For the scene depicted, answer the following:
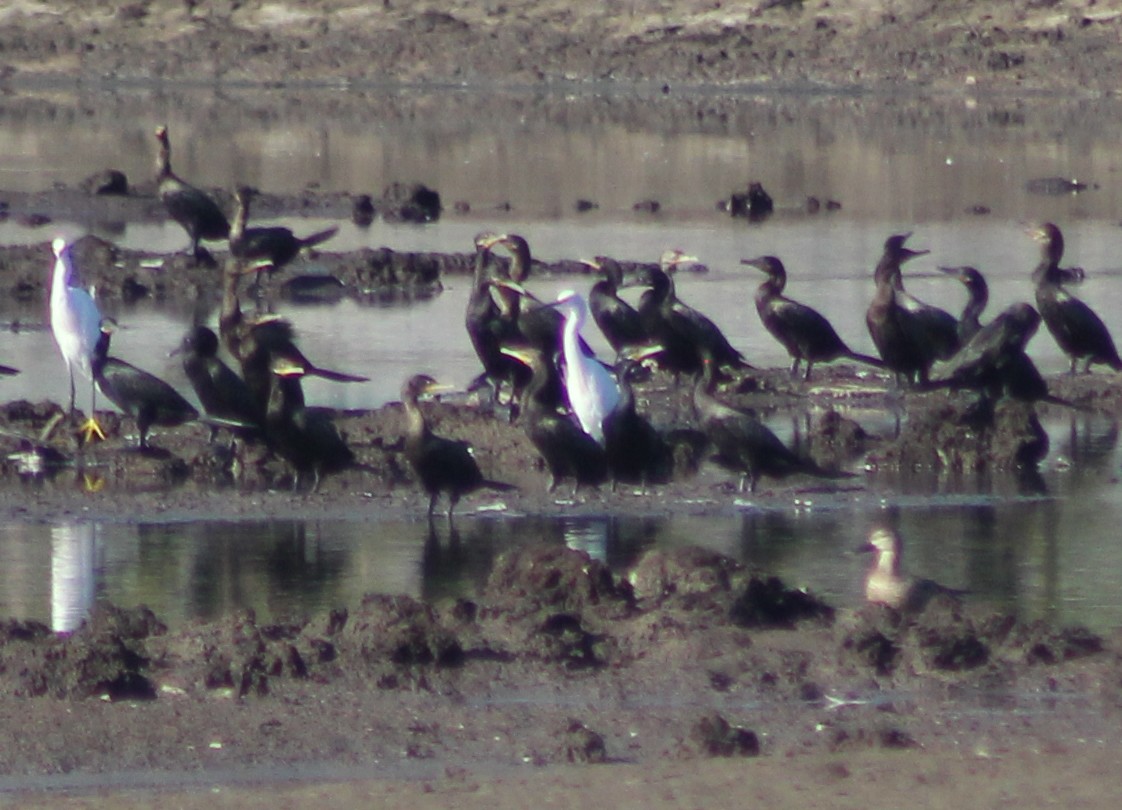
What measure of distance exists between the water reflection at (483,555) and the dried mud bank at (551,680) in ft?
2.24

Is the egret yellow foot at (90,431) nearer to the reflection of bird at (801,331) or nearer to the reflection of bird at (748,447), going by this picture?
the reflection of bird at (748,447)

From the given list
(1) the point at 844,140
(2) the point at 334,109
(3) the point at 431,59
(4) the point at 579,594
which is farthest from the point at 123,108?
(4) the point at 579,594

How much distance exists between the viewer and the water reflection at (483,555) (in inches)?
361

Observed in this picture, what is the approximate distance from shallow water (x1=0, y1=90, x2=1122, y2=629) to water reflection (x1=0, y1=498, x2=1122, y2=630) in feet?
0.07

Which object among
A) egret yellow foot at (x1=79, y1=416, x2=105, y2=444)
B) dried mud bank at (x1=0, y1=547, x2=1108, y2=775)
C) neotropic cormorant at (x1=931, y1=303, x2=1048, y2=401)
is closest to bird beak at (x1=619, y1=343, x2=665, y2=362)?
neotropic cormorant at (x1=931, y1=303, x2=1048, y2=401)

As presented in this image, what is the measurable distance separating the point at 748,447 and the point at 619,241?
12410mm

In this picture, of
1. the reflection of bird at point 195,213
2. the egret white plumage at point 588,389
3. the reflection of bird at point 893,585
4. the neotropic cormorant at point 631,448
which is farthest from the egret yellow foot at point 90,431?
the reflection of bird at point 195,213

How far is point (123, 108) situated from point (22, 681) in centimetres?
3879

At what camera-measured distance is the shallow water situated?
31.9 ft

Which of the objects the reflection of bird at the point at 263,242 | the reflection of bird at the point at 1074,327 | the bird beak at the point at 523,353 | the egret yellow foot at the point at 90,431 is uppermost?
the reflection of bird at the point at 263,242

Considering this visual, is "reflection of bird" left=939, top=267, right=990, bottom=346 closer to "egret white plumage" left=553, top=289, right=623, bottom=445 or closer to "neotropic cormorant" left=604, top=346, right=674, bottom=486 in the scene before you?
"egret white plumage" left=553, top=289, right=623, bottom=445

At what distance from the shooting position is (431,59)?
173 feet

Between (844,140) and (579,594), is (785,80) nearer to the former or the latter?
(844,140)

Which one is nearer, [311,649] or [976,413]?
[311,649]
